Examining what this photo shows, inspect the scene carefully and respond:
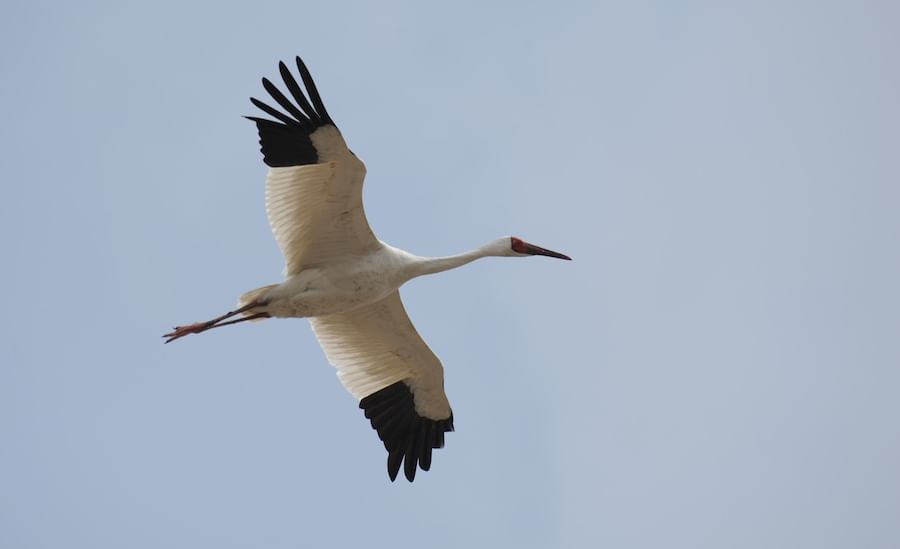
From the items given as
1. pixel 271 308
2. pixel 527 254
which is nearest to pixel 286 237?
pixel 271 308

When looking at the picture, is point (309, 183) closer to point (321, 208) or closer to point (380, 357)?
point (321, 208)

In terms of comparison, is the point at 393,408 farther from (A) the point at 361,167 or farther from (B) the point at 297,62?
(B) the point at 297,62

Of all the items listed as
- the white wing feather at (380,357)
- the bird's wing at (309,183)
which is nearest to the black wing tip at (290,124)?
the bird's wing at (309,183)

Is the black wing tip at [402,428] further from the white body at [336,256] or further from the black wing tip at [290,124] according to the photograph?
the black wing tip at [290,124]

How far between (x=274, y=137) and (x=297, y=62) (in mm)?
1024

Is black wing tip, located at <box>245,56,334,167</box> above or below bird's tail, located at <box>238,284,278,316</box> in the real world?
above

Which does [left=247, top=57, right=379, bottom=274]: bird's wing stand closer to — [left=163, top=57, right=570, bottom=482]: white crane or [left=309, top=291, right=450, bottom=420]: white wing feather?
[left=163, top=57, right=570, bottom=482]: white crane

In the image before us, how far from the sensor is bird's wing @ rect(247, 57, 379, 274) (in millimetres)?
15031

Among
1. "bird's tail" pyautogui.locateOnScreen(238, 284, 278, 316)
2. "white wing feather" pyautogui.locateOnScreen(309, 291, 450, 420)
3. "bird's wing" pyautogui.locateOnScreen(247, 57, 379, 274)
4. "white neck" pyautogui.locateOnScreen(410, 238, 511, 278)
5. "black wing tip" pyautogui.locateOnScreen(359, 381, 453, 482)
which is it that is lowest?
"black wing tip" pyautogui.locateOnScreen(359, 381, 453, 482)

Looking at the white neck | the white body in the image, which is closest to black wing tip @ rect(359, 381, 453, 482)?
the white body

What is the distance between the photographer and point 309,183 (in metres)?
15.5

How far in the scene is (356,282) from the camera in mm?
15891

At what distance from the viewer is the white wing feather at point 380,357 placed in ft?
56.4

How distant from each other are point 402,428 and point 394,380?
64 centimetres
